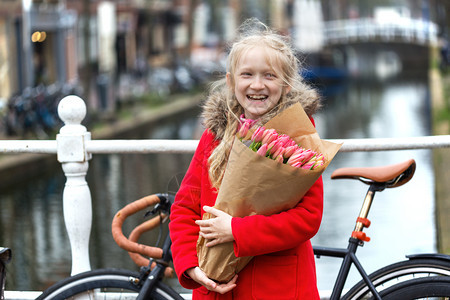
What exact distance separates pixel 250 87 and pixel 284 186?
37cm

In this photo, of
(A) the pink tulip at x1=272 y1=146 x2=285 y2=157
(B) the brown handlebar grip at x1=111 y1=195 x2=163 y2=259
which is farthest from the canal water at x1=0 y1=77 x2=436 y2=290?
(A) the pink tulip at x1=272 y1=146 x2=285 y2=157

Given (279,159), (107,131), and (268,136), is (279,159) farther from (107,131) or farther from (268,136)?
(107,131)

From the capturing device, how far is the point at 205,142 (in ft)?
8.20

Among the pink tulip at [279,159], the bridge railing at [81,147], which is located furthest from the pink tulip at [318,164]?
the bridge railing at [81,147]

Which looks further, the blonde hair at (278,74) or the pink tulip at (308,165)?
the blonde hair at (278,74)

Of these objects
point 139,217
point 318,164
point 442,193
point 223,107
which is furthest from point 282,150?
point 139,217

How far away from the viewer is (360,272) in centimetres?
275

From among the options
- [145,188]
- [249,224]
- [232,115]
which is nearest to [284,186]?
[249,224]

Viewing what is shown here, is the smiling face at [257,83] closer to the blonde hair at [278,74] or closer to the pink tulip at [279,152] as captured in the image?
the blonde hair at [278,74]

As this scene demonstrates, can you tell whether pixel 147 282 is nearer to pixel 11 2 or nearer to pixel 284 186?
pixel 284 186

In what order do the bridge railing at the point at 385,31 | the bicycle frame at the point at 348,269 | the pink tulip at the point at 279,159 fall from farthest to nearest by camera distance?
the bridge railing at the point at 385,31 → the bicycle frame at the point at 348,269 → the pink tulip at the point at 279,159

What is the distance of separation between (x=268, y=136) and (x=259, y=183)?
145 mm

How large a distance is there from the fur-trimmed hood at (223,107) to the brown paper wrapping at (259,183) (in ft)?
0.36

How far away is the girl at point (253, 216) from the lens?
2.28m
